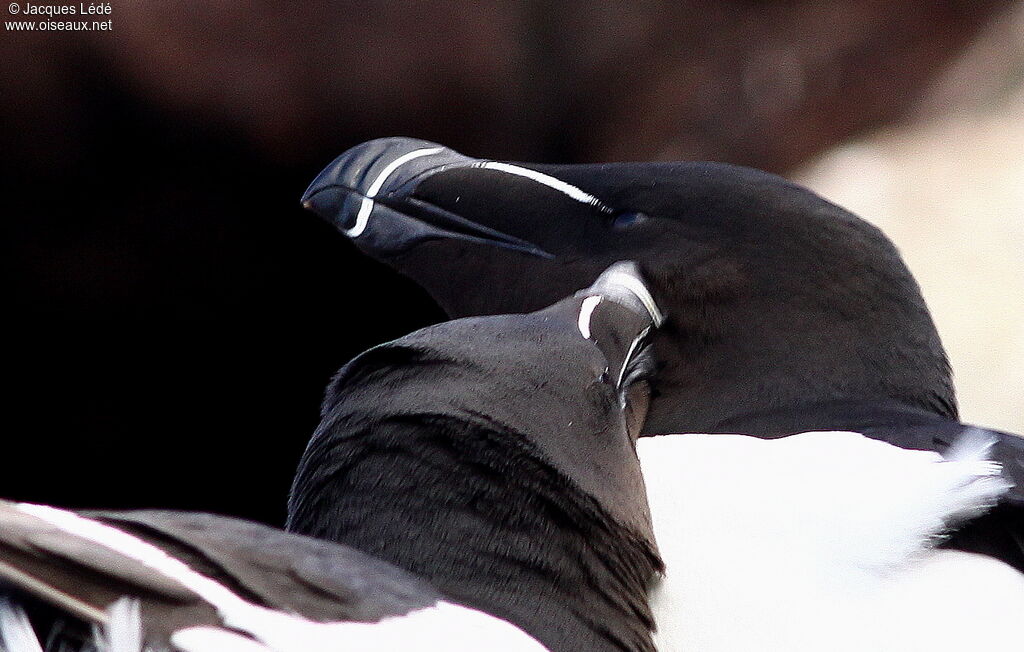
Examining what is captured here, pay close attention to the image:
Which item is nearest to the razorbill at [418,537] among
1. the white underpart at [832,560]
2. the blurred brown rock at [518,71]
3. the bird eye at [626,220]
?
the white underpart at [832,560]

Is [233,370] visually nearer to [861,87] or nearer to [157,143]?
[157,143]

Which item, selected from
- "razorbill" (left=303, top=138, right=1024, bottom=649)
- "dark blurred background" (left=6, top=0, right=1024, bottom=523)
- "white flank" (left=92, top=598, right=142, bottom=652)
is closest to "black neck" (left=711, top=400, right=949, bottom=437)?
"razorbill" (left=303, top=138, right=1024, bottom=649)

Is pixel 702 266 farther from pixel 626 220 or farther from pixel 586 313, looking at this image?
pixel 586 313

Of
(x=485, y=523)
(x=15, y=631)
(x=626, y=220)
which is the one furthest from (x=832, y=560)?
(x=15, y=631)

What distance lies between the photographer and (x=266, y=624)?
100cm

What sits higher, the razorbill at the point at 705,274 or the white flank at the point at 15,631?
the razorbill at the point at 705,274

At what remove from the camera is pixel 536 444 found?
4.07 ft

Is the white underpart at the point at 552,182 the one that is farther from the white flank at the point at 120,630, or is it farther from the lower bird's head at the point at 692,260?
the white flank at the point at 120,630

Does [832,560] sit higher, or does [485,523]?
[485,523]

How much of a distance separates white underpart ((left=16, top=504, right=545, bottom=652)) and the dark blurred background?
238 centimetres

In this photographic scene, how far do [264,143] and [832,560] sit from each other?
213cm

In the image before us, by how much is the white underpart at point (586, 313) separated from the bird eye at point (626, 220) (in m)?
0.28

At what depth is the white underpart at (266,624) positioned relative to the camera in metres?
0.99

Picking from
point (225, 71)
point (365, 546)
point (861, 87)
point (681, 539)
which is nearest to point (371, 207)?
point (681, 539)
